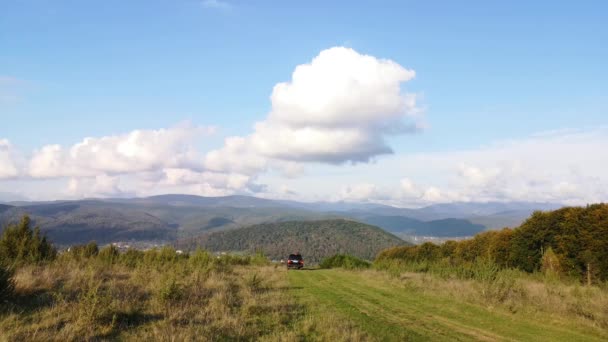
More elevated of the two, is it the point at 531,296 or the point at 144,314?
the point at 144,314

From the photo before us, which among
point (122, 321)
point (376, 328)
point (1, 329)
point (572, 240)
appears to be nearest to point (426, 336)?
point (376, 328)

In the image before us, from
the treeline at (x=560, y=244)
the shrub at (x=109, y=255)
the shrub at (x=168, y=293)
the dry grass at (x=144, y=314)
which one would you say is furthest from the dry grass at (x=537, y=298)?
the shrub at (x=109, y=255)

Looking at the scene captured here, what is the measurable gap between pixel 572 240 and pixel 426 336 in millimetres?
29468

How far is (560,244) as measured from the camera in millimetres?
34406

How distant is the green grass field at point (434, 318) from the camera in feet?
37.9

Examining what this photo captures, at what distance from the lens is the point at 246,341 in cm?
928

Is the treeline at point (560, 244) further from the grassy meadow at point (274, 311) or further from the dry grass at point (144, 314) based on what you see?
the dry grass at point (144, 314)

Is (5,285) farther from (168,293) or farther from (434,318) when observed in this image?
(434,318)

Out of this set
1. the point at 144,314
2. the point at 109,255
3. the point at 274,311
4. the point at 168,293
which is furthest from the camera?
the point at 109,255

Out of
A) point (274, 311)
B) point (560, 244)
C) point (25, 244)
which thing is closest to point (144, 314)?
point (274, 311)

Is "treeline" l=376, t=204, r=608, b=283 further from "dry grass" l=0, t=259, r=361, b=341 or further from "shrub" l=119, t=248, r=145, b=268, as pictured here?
"shrub" l=119, t=248, r=145, b=268

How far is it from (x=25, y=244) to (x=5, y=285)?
1245 centimetres

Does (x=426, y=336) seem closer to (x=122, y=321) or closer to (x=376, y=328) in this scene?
(x=376, y=328)

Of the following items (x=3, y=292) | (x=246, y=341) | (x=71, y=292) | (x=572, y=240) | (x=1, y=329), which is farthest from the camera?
(x=572, y=240)
